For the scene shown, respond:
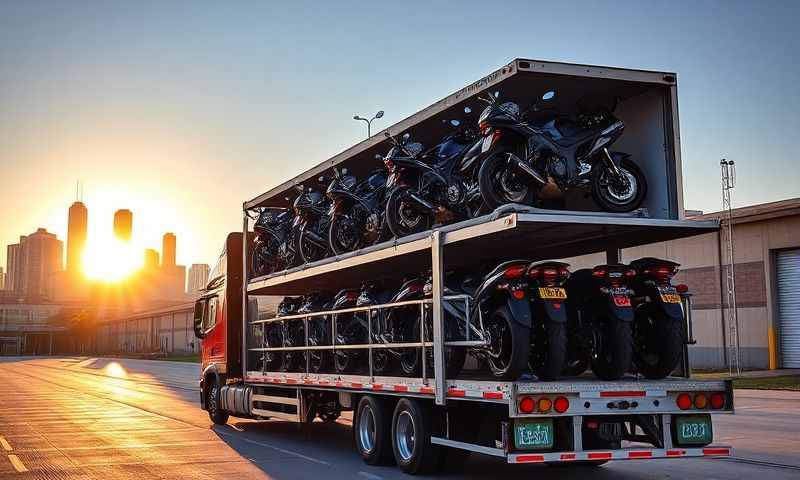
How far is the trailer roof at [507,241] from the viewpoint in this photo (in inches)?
352

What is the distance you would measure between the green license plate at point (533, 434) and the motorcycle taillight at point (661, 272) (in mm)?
2047

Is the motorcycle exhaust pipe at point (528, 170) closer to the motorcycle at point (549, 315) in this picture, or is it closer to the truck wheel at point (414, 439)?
the motorcycle at point (549, 315)

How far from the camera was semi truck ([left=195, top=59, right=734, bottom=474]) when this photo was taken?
850 cm

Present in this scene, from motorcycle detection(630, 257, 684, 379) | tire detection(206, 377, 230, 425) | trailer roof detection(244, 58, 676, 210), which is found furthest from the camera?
tire detection(206, 377, 230, 425)

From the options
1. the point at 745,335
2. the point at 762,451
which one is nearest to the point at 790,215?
the point at 745,335

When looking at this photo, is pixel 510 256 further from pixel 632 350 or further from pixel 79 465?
pixel 79 465

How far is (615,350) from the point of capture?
9.05 metres

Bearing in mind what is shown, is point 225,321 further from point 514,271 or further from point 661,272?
point 661,272

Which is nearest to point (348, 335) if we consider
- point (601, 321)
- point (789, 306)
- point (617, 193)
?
point (601, 321)

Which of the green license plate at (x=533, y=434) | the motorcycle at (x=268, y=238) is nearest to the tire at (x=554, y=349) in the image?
the green license plate at (x=533, y=434)

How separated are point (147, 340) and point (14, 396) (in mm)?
87526

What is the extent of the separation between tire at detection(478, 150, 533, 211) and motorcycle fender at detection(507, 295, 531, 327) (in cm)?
125

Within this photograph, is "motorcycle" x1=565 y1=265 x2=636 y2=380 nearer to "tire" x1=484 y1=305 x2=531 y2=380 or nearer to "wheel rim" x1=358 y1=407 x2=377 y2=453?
"tire" x1=484 y1=305 x2=531 y2=380

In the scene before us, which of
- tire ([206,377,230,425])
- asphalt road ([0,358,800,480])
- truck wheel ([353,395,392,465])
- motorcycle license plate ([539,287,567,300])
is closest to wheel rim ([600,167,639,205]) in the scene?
motorcycle license plate ([539,287,567,300])
